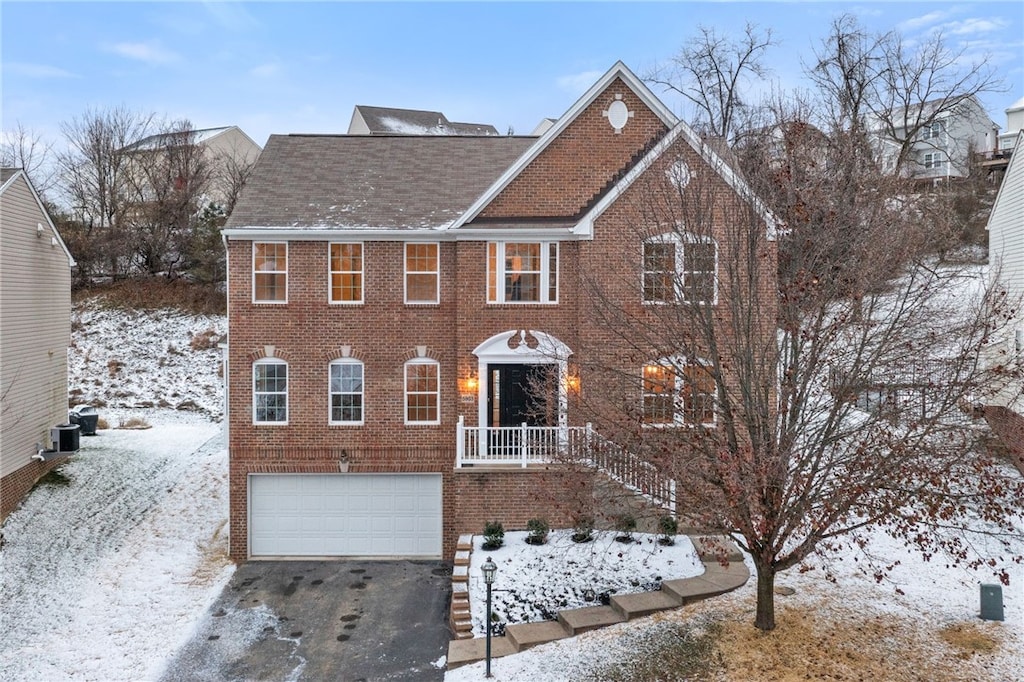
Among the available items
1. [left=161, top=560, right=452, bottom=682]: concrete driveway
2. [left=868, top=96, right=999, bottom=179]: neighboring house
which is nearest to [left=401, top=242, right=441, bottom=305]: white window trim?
[left=161, top=560, right=452, bottom=682]: concrete driveway

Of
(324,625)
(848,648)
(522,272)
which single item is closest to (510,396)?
(522,272)

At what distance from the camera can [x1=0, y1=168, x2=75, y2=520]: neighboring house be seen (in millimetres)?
16656

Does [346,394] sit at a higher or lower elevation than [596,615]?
higher

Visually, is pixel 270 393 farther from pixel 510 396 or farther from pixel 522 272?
pixel 522 272

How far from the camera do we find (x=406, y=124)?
43.2 m

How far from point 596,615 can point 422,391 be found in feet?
21.7

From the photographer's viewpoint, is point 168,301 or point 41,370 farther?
point 168,301

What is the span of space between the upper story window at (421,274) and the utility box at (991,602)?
11295 millimetres

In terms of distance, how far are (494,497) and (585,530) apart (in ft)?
7.09

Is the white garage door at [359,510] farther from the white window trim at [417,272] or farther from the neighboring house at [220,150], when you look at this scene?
the neighboring house at [220,150]

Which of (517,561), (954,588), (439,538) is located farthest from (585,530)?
(954,588)

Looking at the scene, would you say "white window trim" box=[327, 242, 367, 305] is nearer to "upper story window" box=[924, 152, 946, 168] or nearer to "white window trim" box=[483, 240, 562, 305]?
"white window trim" box=[483, 240, 562, 305]

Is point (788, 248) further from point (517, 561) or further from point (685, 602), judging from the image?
point (517, 561)

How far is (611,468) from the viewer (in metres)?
11.0
